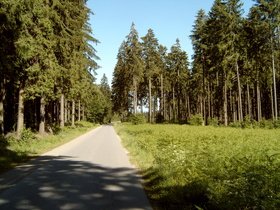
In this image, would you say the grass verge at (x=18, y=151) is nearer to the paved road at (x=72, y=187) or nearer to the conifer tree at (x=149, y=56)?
the paved road at (x=72, y=187)

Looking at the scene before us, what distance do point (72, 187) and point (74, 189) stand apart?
0.21 meters

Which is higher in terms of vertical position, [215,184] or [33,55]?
[33,55]

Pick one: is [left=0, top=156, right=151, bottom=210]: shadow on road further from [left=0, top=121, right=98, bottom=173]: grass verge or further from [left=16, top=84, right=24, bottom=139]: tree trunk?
[left=16, top=84, right=24, bottom=139]: tree trunk

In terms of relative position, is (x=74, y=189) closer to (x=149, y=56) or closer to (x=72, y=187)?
(x=72, y=187)

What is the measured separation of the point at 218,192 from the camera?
4469mm

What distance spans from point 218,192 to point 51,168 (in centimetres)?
635

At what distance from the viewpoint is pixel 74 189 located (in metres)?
5.76

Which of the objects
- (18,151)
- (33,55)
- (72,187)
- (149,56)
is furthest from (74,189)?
(149,56)

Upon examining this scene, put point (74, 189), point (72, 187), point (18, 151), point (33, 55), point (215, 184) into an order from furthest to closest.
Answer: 1. point (33, 55)
2. point (18, 151)
3. point (72, 187)
4. point (74, 189)
5. point (215, 184)

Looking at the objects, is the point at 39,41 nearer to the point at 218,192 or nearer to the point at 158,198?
the point at 158,198

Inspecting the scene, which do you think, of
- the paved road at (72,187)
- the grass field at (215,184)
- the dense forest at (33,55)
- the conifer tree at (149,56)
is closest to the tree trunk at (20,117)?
the dense forest at (33,55)

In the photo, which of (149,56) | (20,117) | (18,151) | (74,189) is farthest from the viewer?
(149,56)

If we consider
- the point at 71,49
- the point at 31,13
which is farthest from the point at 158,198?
the point at 71,49

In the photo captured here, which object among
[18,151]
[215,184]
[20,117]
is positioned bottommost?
[18,151]
